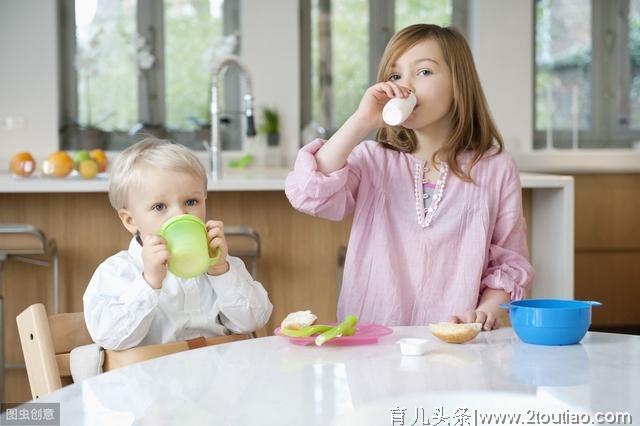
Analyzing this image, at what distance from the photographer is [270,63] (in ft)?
17.1

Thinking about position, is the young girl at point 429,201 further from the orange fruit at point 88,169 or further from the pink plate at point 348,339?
the orange fruit at point 88,169

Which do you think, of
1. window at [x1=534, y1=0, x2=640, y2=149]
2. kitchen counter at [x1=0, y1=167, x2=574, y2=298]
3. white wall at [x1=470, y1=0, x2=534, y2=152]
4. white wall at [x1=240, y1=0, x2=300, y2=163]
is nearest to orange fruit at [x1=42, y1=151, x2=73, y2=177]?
kitchen counter at [x1=0, y1=167, x2=574, y2=298]

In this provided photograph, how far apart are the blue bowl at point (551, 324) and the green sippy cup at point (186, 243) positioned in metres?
0.44

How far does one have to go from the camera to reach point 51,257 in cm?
323

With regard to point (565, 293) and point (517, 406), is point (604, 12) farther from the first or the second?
point (517, 406)

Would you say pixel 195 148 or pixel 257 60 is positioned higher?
pixel 257 60

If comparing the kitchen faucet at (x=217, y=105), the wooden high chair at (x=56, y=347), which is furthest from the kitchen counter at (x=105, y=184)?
the wooden high chair at (x=56, y=347)

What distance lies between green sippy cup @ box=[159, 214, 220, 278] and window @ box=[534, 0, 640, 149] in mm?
4546

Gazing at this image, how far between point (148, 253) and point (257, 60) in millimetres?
4005

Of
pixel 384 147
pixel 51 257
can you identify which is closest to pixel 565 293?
pixel 384 147

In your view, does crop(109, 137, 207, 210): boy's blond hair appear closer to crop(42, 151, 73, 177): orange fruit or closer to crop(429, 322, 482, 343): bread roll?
crop(429, 322, 482, 343): bread roll

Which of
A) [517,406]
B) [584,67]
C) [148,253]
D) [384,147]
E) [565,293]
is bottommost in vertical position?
[565,293]

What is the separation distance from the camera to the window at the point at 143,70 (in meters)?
5.33

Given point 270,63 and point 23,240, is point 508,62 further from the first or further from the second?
point 23,240
